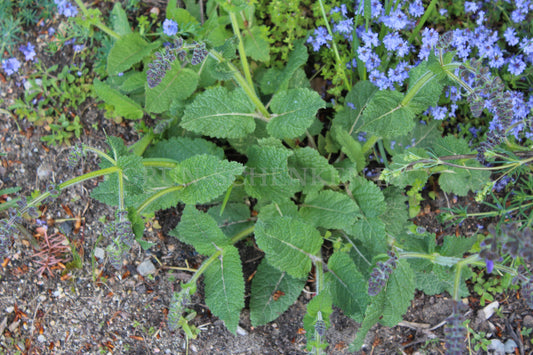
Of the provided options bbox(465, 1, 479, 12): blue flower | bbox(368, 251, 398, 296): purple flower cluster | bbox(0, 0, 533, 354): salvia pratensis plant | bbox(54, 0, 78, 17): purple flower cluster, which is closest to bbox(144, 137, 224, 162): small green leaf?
bbox(0, 0, 533, 354): salvia pratensis plant

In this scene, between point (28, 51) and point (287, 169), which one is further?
point (28, 51)

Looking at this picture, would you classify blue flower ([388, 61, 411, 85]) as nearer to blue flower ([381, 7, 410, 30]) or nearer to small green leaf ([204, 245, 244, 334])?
blue flower ([381, 7, 410, 30])

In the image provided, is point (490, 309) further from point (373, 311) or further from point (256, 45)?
point (256, 45)

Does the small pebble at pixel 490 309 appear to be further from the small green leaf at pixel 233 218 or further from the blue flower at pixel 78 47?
the blue flower at pixel 78 47

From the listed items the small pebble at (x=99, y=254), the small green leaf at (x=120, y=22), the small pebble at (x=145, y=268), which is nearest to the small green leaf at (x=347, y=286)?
the small pebble at (x=145, y=268)

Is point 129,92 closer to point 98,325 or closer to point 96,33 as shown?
point 96,33

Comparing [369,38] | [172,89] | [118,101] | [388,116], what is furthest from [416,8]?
[118,101]

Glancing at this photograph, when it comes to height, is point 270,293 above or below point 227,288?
below
